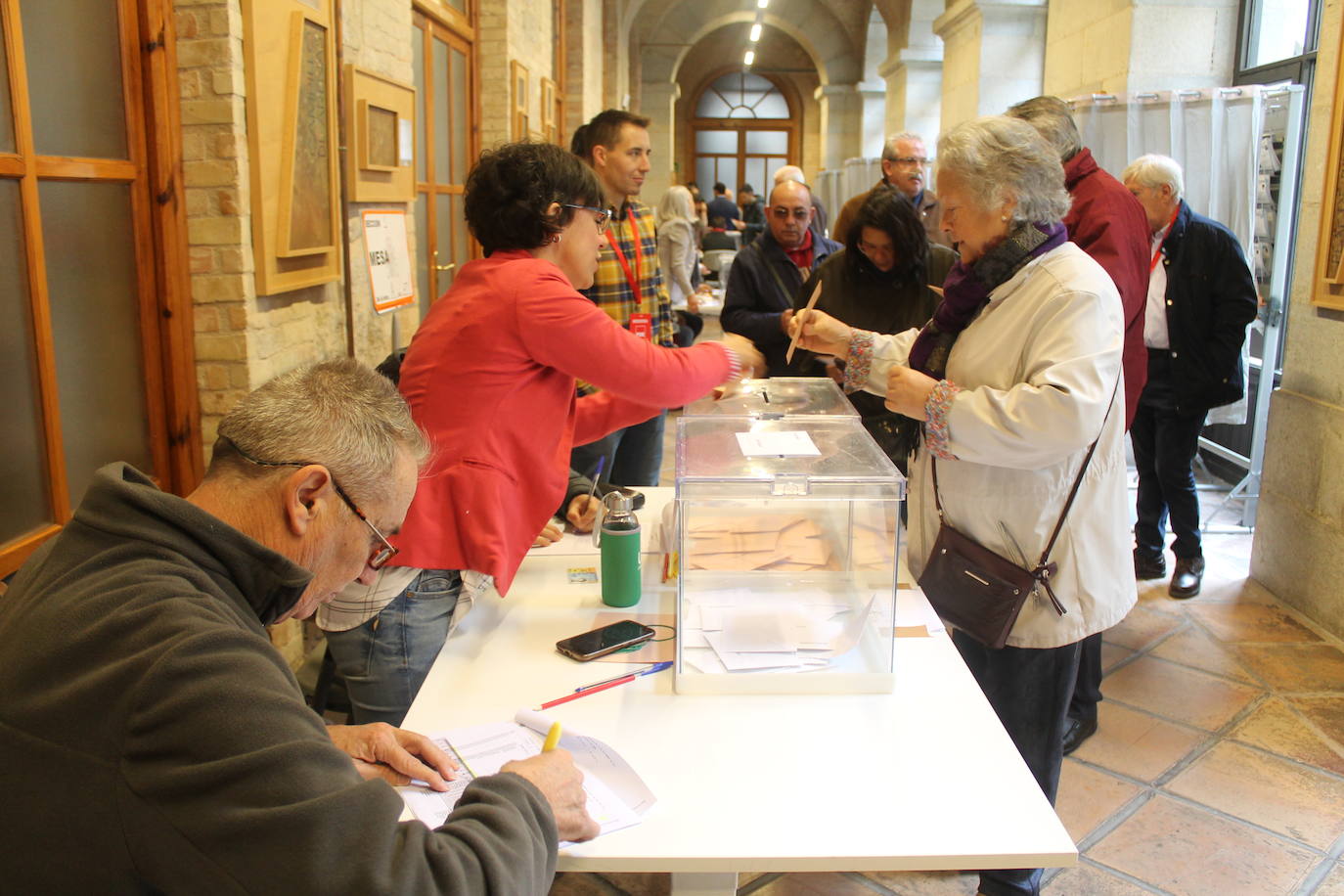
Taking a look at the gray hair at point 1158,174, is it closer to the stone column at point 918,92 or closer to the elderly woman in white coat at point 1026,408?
the elderly woman in white coat at point 1026,408

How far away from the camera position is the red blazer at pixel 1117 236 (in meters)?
2.92

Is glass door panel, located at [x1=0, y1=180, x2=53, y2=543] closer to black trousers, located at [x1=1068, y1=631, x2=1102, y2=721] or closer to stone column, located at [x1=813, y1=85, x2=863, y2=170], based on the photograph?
black trousers, located at [x1=1068, y1=631, x2=1102, y2=721]

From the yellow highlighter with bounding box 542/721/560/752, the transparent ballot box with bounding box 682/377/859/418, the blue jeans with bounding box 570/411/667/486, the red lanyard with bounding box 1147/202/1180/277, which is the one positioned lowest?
the blue jeans with bounding box 570/411/667/486

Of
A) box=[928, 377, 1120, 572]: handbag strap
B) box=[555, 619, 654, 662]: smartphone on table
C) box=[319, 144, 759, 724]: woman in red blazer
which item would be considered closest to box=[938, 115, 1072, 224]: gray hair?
box=[928, 377, 1120, 572]: handbag strap

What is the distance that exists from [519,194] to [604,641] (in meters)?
0.90

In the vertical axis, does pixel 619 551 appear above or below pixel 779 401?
below

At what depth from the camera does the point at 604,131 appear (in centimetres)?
386

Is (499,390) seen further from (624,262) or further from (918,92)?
(918,92)

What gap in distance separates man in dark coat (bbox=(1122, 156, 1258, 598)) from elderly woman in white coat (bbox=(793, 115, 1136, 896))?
232 centimetres

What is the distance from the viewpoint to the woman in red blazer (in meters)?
1.95

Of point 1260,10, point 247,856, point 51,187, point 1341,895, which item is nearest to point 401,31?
point 51,187

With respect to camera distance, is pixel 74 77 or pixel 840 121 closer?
pixel 74 77

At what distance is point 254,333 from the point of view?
2934mm

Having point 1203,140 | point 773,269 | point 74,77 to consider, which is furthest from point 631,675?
point 1203,140
